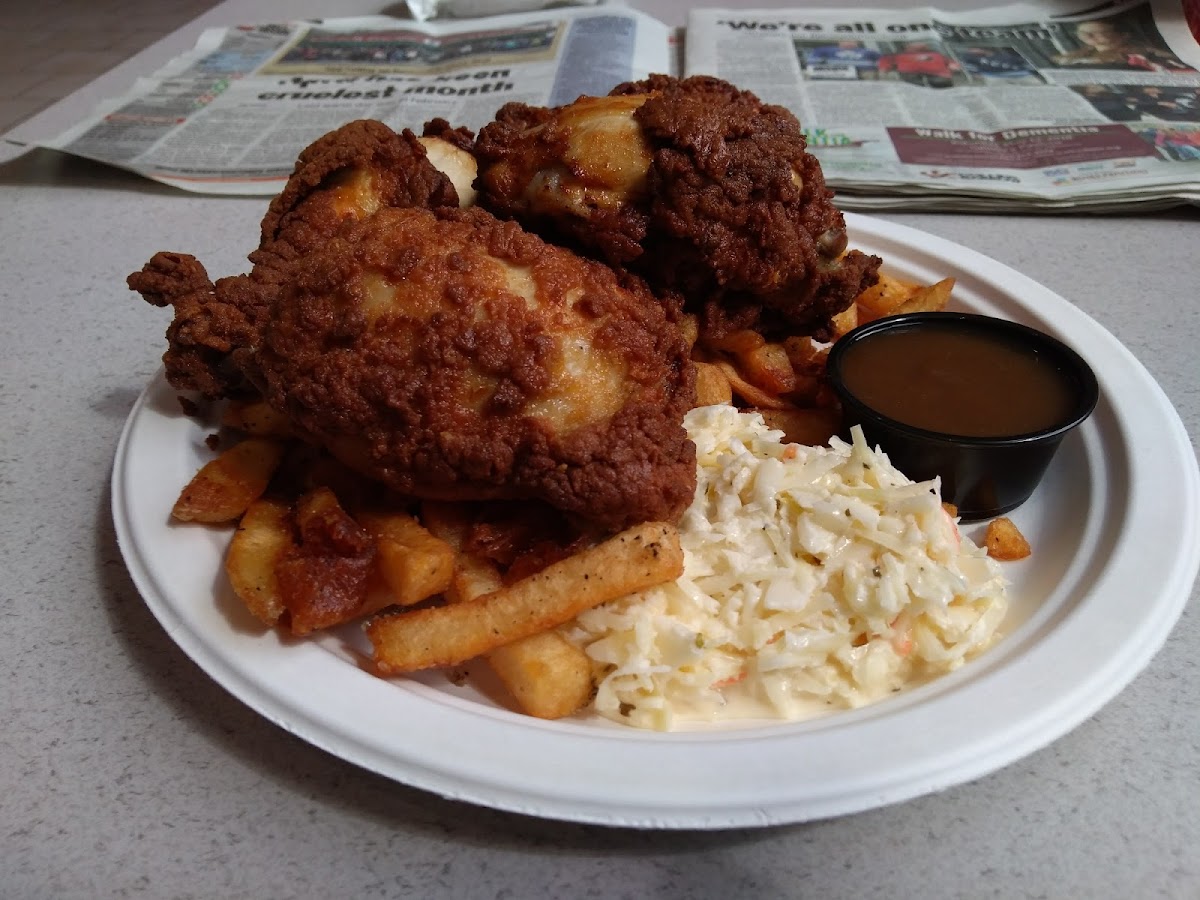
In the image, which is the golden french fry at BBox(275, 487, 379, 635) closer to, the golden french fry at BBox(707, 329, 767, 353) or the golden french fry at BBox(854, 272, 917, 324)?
the golden french fry at BBox(707, 329, 767, 353)

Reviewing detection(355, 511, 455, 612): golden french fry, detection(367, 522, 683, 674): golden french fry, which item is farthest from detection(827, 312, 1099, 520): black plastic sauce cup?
detection(355, 511, 455, 612): golden french fry

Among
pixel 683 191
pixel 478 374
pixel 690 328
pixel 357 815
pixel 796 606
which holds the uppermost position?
pixel 683 191

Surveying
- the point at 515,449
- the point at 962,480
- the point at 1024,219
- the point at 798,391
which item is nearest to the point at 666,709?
the point at 515,449

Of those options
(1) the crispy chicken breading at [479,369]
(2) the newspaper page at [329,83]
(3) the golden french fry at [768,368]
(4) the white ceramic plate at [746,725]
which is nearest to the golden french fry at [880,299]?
(3) the golden french fry at [768,368]

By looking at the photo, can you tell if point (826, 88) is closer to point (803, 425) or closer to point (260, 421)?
point (803, 425)

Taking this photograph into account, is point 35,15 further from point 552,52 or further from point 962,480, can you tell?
point 962,480

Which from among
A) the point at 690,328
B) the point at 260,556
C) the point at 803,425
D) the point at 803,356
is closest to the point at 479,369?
the point at 260,556
